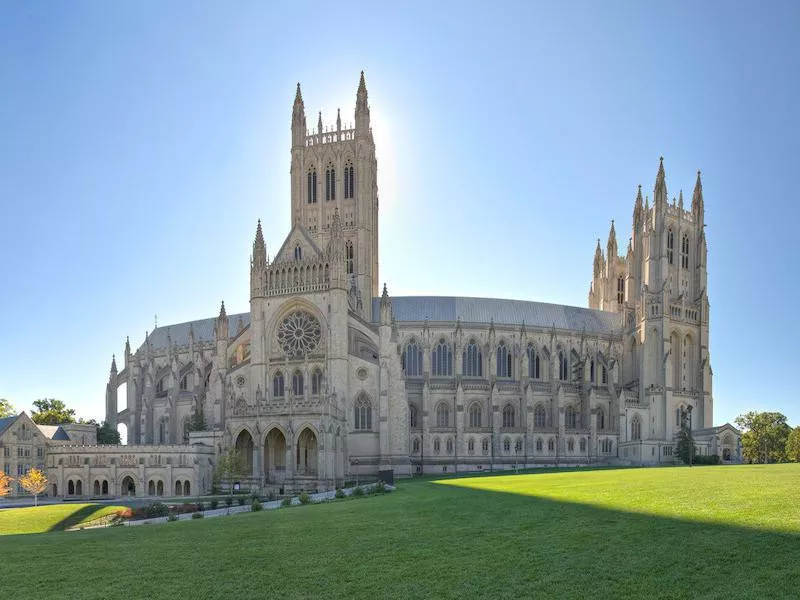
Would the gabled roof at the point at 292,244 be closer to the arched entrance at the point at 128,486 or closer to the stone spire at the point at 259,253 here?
the stone spire at the point at 259,253

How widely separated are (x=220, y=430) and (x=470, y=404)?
29992 mm

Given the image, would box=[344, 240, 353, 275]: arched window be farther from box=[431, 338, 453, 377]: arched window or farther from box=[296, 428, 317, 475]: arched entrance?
box=[296, 428, 317, 475]: arched entrance

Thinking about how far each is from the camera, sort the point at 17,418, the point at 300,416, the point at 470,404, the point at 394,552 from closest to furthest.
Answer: the point at 394,552
the point at 300,416
the point at 17,418
the point at 470,404

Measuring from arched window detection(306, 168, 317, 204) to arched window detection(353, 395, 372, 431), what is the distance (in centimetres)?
3500

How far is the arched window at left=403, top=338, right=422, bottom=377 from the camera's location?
316 ft

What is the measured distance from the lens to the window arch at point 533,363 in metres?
101

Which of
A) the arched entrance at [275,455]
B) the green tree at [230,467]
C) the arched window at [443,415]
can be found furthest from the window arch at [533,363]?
the green tree at [230,467]

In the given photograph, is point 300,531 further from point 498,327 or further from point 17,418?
point 498,327

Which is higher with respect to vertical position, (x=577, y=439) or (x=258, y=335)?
(x=258, y=335)

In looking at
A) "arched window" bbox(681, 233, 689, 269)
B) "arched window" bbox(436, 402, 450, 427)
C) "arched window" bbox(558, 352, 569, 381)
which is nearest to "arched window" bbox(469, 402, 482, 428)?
"arched window" bbox(436, 402, 450, 427)

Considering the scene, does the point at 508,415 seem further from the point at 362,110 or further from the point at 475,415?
the point at 362,110

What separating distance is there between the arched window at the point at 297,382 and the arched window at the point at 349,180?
1225 inches

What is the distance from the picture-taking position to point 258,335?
8312 centimetres

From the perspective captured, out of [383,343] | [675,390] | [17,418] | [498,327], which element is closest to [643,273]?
[675,390]
